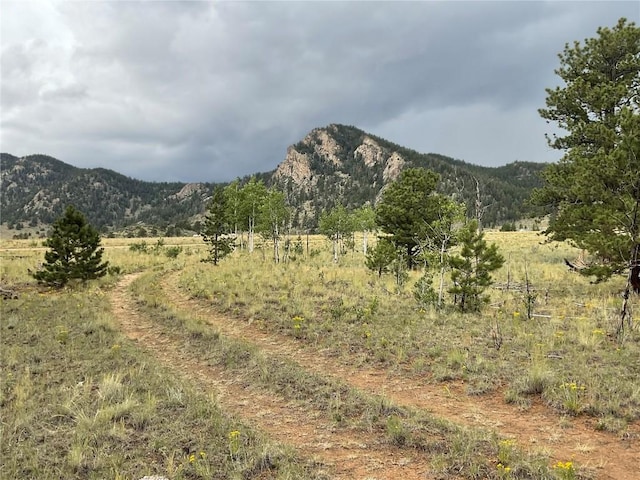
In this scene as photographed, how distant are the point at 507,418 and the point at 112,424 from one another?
21.7ft

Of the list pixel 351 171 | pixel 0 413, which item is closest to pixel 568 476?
pixel 0 413

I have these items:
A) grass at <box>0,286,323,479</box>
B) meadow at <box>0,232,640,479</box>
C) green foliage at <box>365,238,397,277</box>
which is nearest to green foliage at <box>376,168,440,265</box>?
green foliage at <box>365,238,397,277</box>

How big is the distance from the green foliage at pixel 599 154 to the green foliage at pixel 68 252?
80.1 feet

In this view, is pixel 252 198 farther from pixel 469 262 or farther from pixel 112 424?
pixel 112 424

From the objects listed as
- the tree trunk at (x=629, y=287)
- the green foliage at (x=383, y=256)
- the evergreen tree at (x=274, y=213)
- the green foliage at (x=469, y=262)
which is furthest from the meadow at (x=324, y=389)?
the evergreen tree at (x=274, y=213)

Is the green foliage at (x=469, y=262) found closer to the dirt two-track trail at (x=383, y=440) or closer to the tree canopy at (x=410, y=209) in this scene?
the dirt two-track trail at (x=383, y=440)

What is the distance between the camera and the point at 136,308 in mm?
17531

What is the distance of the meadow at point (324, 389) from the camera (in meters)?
5.58

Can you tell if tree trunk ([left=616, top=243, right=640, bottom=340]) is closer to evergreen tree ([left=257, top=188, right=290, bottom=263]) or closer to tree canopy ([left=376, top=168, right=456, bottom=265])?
tree canopy ([left=376, top=168, right=456, bottom=265])

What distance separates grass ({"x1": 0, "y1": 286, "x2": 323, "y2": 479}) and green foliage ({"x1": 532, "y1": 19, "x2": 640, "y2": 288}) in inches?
476

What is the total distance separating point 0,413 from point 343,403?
6.17 m

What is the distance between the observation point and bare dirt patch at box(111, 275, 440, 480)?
5.46 m

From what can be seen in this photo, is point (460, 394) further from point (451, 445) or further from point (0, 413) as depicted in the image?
point (0, 413)

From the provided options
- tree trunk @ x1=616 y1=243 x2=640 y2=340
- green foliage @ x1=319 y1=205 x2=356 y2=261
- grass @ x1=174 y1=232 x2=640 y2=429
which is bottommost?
grass @ x1=174 y1=232 x2=640 y2=429
